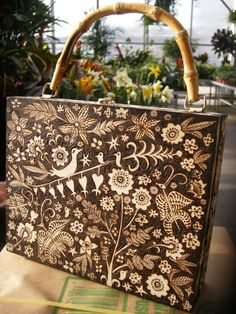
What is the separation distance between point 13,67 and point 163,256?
3.08 ft

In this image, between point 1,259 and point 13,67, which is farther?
point 13,67

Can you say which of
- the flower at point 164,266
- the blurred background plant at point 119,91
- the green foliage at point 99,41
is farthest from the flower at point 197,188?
the green foliage at point 99,41

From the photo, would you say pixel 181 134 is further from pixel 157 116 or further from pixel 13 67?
pixel 13 67

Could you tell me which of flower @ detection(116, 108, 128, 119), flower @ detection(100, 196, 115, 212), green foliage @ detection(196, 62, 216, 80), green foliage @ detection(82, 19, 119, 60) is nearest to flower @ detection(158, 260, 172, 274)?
flower @ detection(100, 196, 115, 212)

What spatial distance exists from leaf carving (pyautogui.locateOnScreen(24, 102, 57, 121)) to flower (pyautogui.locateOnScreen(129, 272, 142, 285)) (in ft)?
0.84

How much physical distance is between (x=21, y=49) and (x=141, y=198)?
879 mm

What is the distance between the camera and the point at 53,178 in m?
0.51

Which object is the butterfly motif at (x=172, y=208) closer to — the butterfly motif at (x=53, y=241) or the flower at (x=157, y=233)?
the flower at (x=157, y=233)

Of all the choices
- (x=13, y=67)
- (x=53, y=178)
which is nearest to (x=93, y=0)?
(x=13, y=67)

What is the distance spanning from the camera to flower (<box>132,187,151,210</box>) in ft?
1.46

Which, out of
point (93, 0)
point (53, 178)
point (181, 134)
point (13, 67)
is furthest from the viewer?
point (93, 0)

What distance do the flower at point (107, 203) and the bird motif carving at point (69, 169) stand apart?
0.21ft

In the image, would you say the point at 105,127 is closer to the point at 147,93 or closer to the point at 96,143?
the point at 96,143

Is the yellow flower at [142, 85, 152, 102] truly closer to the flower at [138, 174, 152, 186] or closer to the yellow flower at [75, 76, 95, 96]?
the yellow flower at [75, 76, 95, 96]
